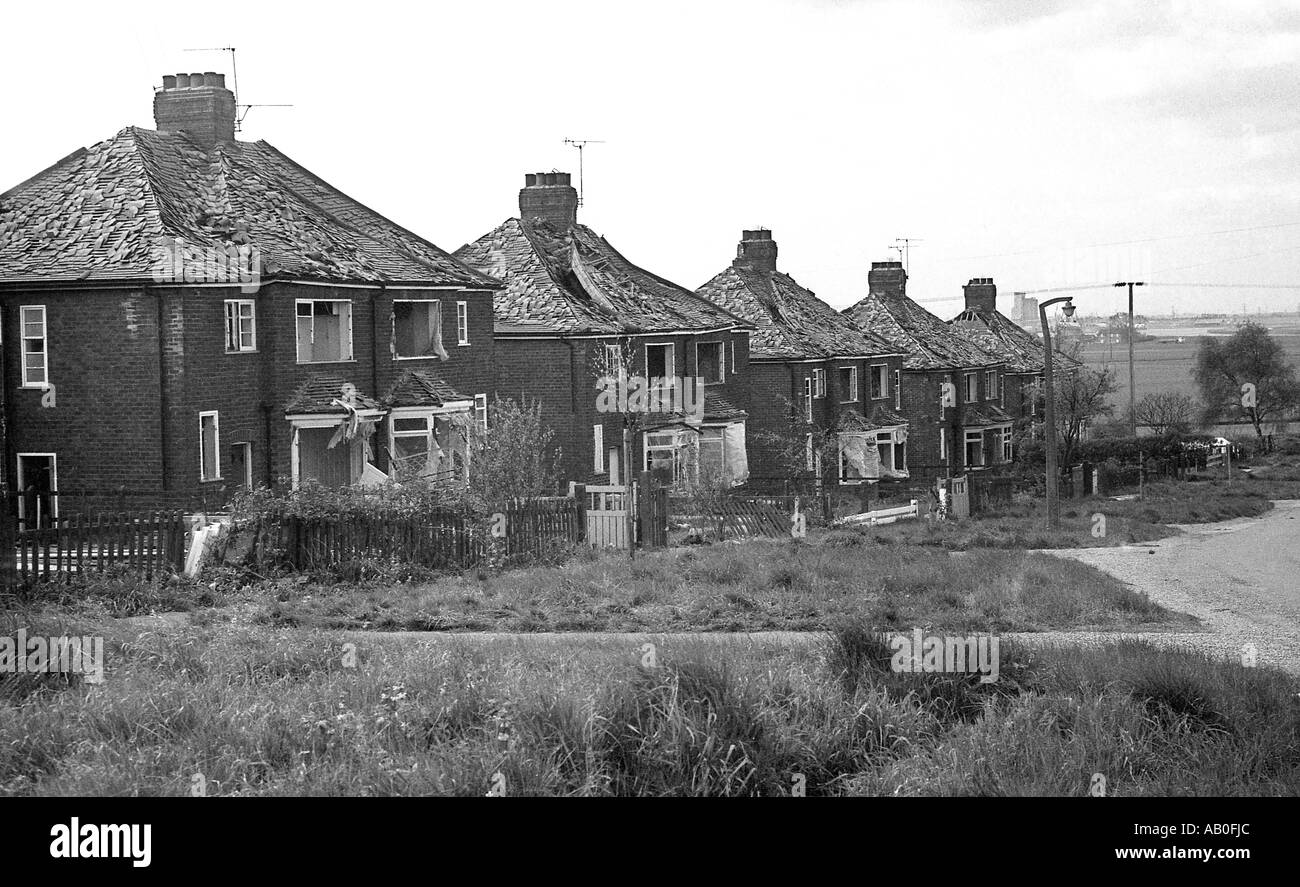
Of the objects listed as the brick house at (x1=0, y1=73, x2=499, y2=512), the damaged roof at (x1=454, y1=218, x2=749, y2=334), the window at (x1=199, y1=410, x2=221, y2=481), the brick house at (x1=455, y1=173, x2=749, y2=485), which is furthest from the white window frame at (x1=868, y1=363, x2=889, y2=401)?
the window at (x1=199, y1=410, x2=221, y2=481)

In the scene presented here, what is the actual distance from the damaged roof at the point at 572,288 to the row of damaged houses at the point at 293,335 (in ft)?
0.33

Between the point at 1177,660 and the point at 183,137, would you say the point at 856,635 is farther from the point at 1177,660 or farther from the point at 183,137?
the point at 183,137

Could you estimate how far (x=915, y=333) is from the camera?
68.2 metres

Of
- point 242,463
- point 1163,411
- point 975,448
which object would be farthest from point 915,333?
point 242,463

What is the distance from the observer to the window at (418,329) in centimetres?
3625

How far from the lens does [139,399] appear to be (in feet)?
91.0

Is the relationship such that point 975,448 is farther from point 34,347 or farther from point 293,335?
point 34,347

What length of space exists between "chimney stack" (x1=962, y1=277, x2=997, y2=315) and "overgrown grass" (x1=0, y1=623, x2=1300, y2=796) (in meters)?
70.6

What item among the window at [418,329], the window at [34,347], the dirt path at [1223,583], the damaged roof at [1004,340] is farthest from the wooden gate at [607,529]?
the damaged roof at [1004,340]

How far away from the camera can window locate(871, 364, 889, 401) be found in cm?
6197

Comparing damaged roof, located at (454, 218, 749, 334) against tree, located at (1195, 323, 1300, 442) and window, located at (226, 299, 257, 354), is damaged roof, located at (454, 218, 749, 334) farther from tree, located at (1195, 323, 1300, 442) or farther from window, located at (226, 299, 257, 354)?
tree, located at (1195, 323, 1300, 442)

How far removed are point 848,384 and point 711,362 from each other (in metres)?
11.9
